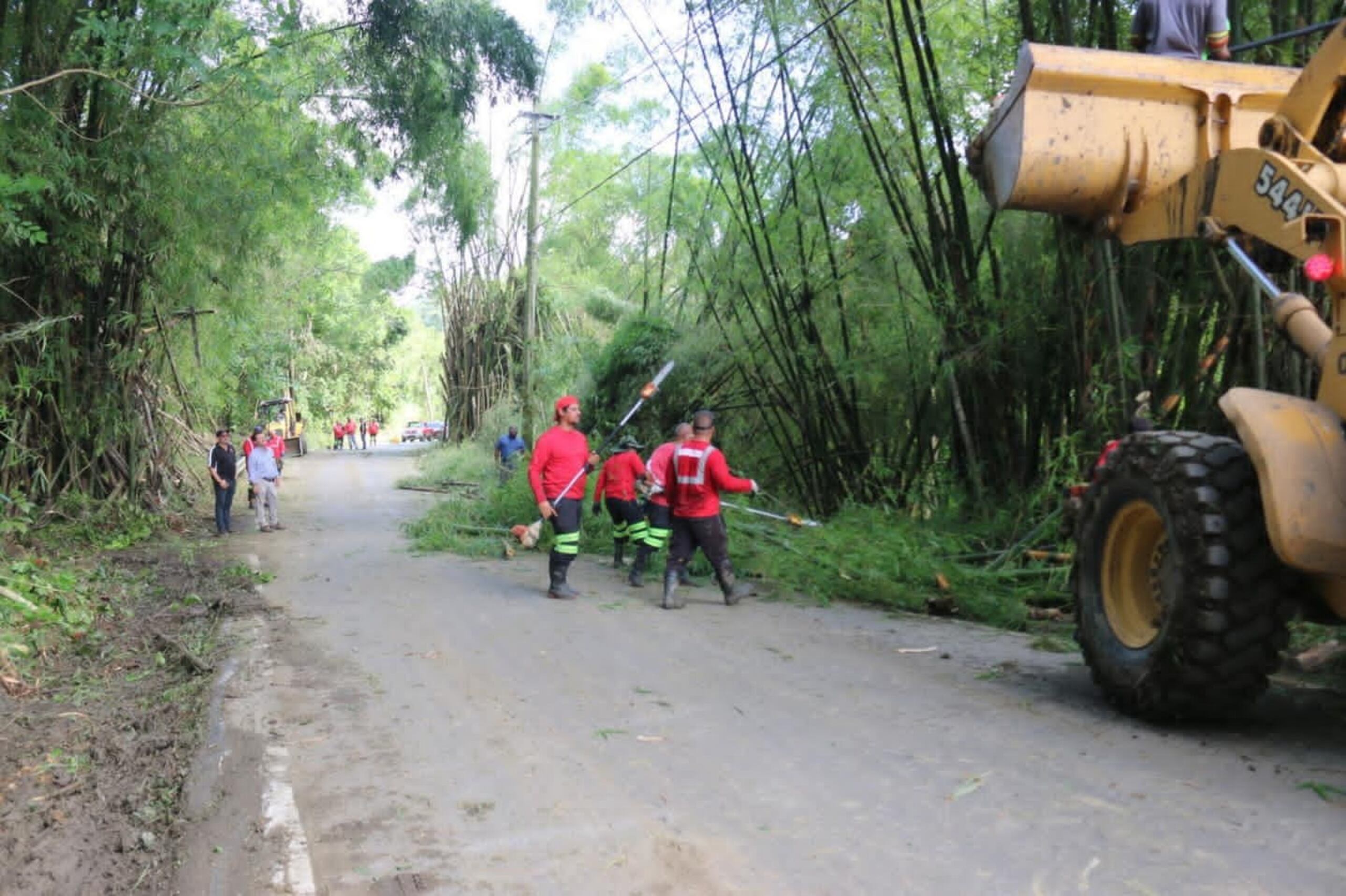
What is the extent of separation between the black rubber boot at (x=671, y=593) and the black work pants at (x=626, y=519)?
1.74 metres

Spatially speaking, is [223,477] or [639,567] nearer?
[639,567]

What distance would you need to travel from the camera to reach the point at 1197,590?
5109 mm

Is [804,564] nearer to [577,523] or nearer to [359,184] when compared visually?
[577,523]

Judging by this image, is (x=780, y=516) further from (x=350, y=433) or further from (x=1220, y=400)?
(x=350, y=433)

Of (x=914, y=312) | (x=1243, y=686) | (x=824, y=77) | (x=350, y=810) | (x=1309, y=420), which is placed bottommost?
(x=350, y=810)

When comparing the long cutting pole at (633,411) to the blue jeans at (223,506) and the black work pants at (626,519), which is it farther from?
the blue jeans at (223,506)

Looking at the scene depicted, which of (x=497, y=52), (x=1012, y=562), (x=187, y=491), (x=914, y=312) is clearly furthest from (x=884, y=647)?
(x=187, y=491)

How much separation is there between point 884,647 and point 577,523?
3734 millimetres

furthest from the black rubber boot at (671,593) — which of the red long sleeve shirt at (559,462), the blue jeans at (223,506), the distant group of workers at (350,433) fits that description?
the distant group of workers at (350,433)

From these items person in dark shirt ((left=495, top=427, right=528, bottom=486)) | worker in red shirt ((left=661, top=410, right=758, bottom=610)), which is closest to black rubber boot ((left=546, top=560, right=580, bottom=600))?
worker in red shirt ((left=661, top=410, right=758, bottom=610))

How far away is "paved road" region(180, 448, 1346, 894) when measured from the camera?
392 cm

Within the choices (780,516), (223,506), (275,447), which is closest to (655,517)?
(780,516)

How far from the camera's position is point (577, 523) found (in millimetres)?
10805

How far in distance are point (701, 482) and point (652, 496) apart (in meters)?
1.92
